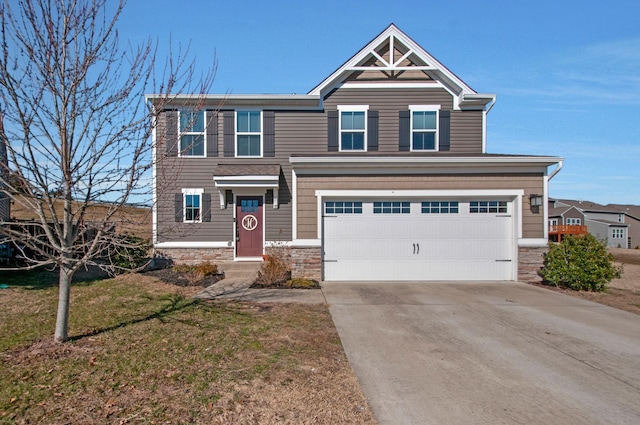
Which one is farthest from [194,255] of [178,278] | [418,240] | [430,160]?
[430,160]

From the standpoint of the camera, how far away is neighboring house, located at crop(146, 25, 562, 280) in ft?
35.2

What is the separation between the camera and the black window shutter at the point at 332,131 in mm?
13203

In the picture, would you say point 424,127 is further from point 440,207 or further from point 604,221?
point 604,221

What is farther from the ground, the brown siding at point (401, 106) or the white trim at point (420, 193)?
the brown siding at point (401, 106)

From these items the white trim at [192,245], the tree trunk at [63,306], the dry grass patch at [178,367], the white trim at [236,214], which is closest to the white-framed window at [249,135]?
the white trim at [236,214]

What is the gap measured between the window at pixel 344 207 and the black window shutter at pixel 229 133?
170 inches

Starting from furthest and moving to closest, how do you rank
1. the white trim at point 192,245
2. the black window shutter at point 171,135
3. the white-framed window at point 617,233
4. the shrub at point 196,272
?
the white-framed window at point 617,233, the white trim at point 192,245, the shrub at point 196,272, the black window shutter at point 171,135

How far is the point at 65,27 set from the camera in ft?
16.5

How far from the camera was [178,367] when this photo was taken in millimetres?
4551

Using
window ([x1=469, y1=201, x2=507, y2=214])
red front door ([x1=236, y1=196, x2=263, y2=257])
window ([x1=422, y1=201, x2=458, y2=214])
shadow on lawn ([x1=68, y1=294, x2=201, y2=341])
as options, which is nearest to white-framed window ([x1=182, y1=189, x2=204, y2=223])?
red front door ([x1=236, y1=196, x2=263, y2=257])

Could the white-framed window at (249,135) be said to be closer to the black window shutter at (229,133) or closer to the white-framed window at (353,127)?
the black window shutter at (229,133)

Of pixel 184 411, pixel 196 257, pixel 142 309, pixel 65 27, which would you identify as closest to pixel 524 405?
pixel 184 411

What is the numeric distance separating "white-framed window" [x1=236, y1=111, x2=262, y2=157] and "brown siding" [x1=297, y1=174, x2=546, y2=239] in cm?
328

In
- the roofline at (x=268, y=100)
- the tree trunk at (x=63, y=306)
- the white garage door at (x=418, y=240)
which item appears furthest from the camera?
the roofline at (x=268, y=100)
